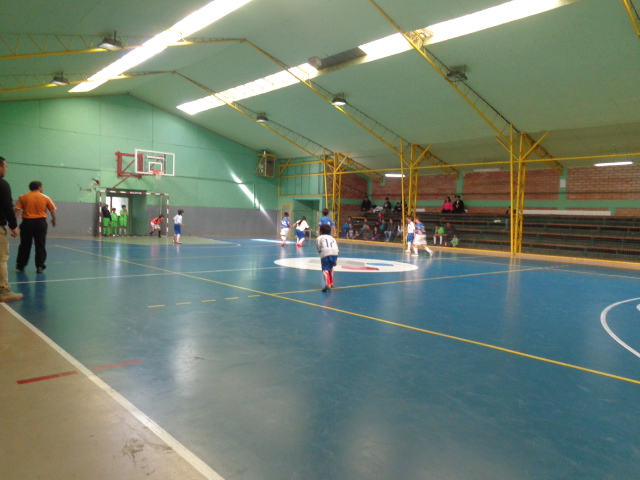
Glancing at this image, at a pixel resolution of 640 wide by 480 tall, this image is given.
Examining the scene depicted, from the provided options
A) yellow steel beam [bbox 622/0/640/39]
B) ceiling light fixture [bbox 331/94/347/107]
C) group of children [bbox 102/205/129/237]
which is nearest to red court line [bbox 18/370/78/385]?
yellow steel beam [bbox 622/0/640/39]

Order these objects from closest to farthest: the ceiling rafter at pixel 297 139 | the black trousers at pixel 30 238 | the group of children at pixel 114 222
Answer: the black trousers at pixel 30 238 < the group of children at pixel 114 222 < the ceiling rafter at pixel 297 139

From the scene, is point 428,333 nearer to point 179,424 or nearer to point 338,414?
point 338,414

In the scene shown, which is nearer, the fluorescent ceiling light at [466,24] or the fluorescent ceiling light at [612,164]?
the fluorescent ceiling light at [466,24]

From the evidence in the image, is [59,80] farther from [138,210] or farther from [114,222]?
[138,210]

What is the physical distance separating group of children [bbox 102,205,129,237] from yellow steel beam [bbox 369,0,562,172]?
1980 cm

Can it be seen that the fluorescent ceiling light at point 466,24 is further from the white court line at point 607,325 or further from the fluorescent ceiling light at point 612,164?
the fluorescent ceiling light at point 612,164

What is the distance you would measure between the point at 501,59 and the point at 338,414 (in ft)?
53.3

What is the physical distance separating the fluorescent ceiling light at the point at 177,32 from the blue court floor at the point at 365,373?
35.9 feet

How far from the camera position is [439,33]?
16.2m

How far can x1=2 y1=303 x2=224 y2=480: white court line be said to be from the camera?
2588 mm

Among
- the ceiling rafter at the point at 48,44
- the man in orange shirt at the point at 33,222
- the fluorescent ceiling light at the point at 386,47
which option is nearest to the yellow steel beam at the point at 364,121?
the fluorescent ceiling light at the point at 386,47

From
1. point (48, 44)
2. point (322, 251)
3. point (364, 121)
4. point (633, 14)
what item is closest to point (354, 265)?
point (322, 251)

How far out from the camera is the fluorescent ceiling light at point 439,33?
13.8 meters

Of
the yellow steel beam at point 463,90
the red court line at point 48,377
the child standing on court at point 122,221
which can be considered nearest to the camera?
the red court line at point 48,377
